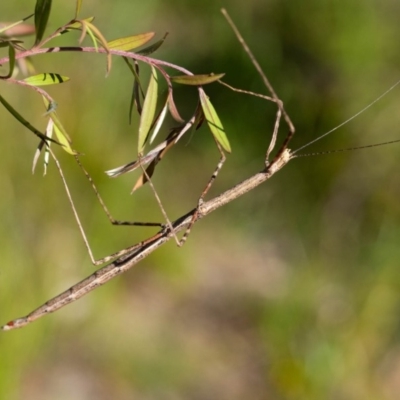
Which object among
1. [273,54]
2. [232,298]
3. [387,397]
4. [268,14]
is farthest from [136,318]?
[268,14]

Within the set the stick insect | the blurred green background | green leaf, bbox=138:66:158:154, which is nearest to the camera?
green leaf, bbox=138:66:158:154

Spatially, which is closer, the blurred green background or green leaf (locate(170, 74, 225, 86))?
green leaf (locate(170, 74, 225, 86))

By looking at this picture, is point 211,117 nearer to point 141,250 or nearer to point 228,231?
point 141,250

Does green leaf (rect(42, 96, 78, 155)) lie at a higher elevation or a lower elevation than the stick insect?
lower

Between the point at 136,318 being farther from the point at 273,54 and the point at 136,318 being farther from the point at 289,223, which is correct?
the point at 273,54

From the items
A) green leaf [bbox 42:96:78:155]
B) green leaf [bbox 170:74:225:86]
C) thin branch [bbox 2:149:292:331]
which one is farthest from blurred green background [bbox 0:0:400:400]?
green leaf [bbox 170:74:225:86]

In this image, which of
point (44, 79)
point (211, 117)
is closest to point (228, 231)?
point (211, 117)

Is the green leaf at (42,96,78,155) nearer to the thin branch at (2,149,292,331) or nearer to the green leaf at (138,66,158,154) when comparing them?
the green leaf at (138,66,158,154)

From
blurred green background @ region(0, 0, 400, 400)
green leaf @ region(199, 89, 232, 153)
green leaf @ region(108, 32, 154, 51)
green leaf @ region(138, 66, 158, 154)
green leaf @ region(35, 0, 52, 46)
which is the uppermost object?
blurred green background @ region(0, 0, 400, 400)

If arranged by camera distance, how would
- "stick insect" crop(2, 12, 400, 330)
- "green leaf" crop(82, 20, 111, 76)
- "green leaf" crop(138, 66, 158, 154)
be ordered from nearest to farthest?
1. "green leaf" crop(82, 20, 111, 76)
2. "green leaf" crop(138, 66, 158, 154)
3. "stick insect" crop(2, 12, 400, 330)
